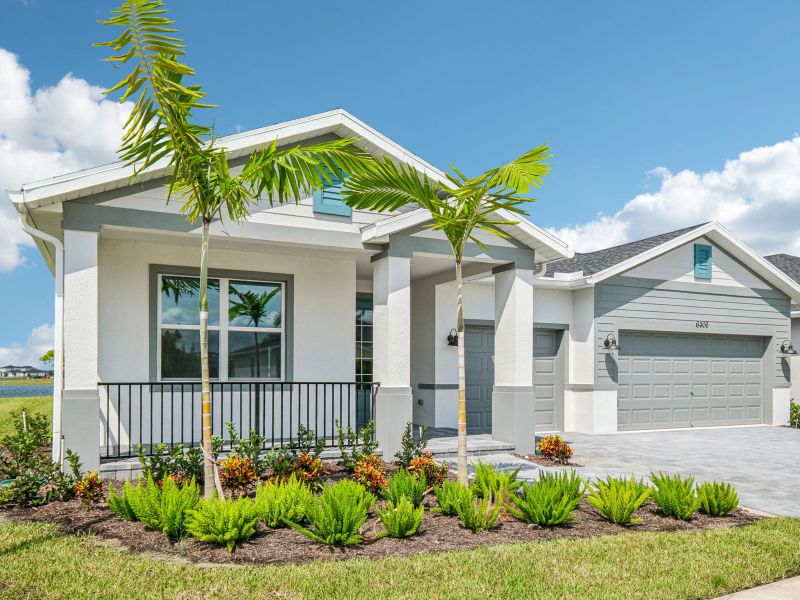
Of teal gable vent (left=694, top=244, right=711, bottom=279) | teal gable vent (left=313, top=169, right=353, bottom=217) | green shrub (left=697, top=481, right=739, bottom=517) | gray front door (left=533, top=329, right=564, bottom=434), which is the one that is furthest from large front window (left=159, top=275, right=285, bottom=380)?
teal gable vent (left=694, top=244, right=711, bottom=279)

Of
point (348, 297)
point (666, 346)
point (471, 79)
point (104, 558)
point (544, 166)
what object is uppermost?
point (471, 79)

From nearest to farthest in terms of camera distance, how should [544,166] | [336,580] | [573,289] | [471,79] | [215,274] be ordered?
[336,580], [544,166], [215,274], [471,79], [573,289]

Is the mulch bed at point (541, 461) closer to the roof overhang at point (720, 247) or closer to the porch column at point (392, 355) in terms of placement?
the porch column at point (392, 355)

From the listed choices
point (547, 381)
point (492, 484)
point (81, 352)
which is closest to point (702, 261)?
point (547, 381)

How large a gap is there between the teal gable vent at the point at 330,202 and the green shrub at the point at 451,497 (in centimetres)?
443

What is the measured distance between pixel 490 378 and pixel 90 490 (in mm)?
8269

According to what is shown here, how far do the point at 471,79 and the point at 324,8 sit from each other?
10.5ft

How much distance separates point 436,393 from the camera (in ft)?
40.2

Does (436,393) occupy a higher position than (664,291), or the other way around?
(664,291)

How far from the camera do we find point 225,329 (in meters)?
9.54

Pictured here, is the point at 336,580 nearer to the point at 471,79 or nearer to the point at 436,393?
the point at 436,393

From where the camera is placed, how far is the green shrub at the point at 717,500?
6270 millimetres

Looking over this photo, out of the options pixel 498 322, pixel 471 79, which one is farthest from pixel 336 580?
pixel 471 79

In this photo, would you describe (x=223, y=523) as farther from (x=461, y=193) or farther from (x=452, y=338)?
(x=452, y=338)
